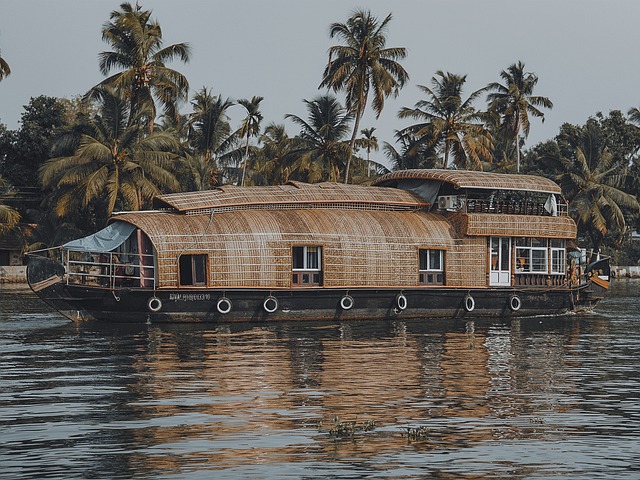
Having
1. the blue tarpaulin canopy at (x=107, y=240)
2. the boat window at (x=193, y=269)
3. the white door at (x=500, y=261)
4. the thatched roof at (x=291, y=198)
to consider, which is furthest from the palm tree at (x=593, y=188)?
the blue tarpaulin canopy at (x=107, y=240)

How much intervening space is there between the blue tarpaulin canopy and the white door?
1161 centimetres

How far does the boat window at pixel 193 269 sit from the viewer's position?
91.8 feet

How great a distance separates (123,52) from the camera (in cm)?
4516

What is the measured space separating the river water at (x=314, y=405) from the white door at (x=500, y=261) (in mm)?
5986

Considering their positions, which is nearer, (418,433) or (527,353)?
(418,433)

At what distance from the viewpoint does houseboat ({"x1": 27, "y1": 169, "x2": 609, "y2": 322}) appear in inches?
1091

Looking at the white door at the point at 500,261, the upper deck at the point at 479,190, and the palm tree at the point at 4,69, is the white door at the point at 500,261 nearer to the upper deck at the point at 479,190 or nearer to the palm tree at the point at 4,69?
the upper deck at the point at 479,190

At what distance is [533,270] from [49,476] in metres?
24.8

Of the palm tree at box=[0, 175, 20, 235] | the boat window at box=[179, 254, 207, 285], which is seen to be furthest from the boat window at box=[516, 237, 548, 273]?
the palm tree at box=[0, 175, 20, 235]

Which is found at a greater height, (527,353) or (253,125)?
(253,125)

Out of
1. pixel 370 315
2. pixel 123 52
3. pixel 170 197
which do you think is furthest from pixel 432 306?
pixel 123 52

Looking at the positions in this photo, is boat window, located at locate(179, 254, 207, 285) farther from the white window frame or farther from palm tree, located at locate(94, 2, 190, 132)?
palm tree, located at locate(94, 2, 190, 132)

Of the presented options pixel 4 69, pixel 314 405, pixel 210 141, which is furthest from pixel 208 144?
pixel 314 405

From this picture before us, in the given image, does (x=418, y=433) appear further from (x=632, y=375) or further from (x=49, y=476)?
(x=632, y=375)
